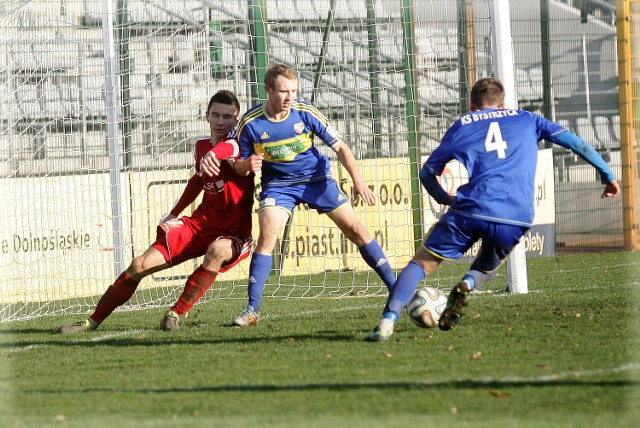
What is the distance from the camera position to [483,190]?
6844mm

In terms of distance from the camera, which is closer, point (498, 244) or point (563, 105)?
point (498, 244)

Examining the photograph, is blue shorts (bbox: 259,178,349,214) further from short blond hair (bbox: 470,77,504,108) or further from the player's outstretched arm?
short blond hair (bbox: 470,77,504,108)

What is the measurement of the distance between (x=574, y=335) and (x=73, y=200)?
7044mm

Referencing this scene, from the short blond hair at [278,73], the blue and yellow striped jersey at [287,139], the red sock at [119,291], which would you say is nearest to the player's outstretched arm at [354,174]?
the blue and yellow striped jersey at [287,139]

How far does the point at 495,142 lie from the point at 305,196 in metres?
2.05

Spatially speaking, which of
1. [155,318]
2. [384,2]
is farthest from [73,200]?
[384,2]

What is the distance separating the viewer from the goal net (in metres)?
11.3

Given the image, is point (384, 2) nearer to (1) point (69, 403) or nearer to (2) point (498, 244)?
(2) point (498, 244)

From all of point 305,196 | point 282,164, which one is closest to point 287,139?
point 282,164

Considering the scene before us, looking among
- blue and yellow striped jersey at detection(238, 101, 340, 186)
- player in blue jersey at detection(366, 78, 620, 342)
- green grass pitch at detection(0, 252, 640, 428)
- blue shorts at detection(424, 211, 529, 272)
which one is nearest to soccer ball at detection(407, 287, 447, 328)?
green grass pitch at detection(0, 252, 640, 428)

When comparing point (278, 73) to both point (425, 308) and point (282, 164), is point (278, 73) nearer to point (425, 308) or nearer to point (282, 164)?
point (282, 164)

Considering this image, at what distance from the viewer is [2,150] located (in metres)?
11.2

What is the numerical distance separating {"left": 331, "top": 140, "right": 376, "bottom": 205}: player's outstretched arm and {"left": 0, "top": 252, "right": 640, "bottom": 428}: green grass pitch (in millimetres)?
1000

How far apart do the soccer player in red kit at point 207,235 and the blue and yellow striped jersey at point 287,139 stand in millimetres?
178
